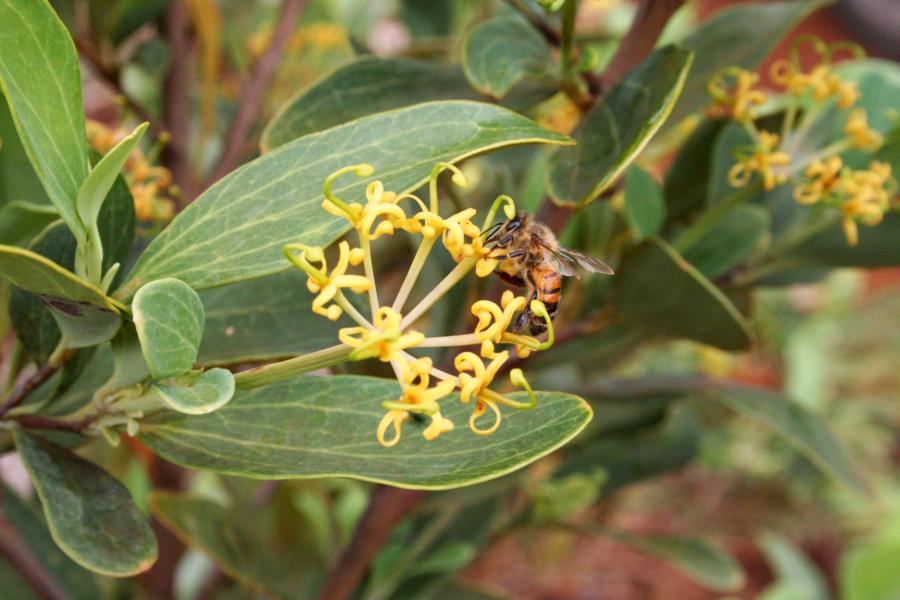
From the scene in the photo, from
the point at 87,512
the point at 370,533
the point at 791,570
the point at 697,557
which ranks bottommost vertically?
the point at 791,570

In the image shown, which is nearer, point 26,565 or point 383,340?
point 383,340

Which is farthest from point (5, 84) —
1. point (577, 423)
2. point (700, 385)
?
point (700, 385)

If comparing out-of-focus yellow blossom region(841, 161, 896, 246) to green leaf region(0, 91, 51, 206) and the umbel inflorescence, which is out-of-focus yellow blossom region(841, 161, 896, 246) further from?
green leaf region(0, 91, 51, 206)

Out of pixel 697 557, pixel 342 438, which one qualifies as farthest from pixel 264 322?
pixel 697 557

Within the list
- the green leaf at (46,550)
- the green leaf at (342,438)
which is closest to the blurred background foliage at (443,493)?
the green leaf at (46,550)

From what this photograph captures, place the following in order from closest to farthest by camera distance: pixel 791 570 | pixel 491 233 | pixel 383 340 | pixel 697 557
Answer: pixel 383 340 < pixel 491 233 < pixel 697 557 < pixel 791 570

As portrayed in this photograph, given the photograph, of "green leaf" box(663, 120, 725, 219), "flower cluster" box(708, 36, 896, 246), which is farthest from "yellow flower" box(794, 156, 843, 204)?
"green leaf" box(663, 120, 725, 219)

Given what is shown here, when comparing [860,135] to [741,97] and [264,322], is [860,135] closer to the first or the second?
[741,97]
